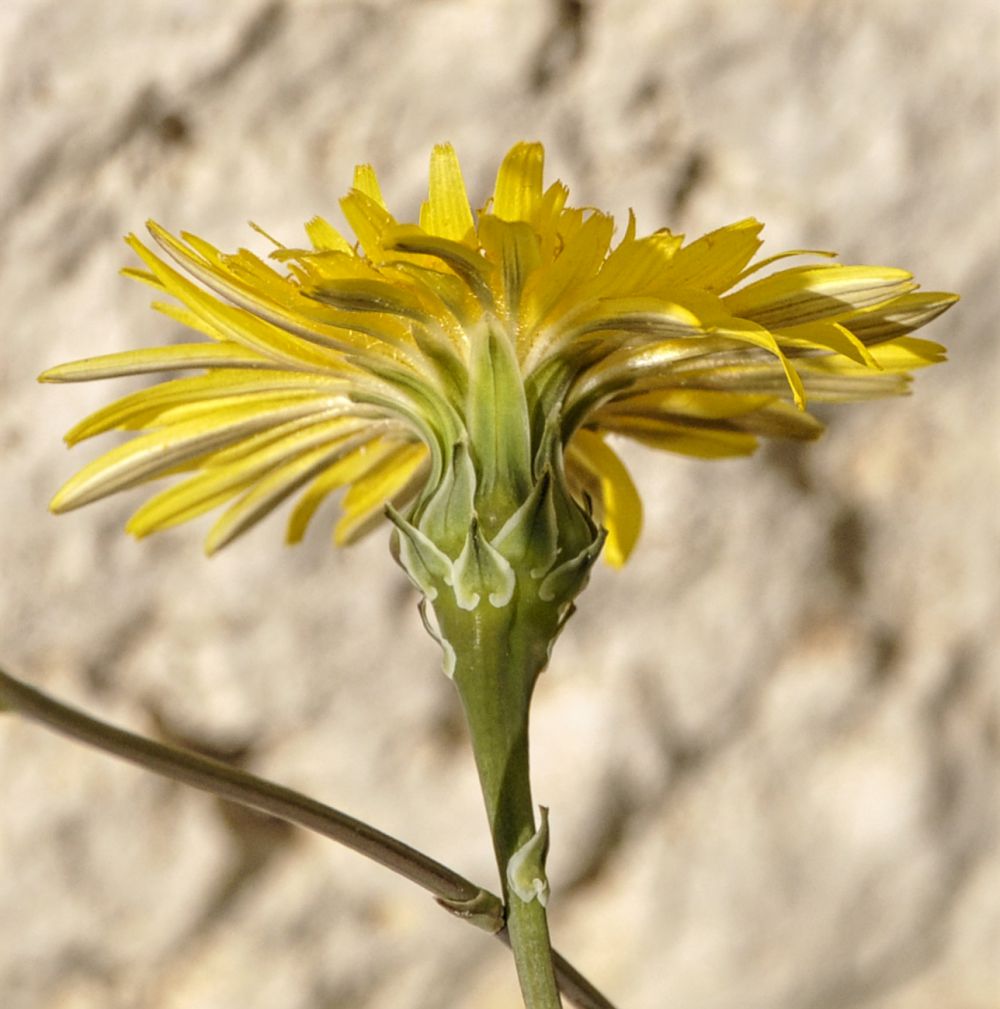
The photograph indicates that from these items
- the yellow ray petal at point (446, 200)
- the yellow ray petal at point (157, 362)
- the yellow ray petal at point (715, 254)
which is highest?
the yellow ray petal at point (446, 200)

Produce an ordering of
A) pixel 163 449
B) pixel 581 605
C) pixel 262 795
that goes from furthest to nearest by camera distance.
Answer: pixel 581 605 → pixel 163 449 → pixel 262 795

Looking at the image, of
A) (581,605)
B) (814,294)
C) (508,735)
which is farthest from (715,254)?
(581,605)

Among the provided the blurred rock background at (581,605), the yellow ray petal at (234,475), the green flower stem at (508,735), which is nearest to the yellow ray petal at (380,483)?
the yellow ray petal at (234,475)

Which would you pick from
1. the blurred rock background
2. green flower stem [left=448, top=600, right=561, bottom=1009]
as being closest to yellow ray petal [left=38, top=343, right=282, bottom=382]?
green flower stem [left=448, top=600, right=561, bottom=1009]

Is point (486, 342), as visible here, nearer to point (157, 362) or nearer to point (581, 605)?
point (157, 362)

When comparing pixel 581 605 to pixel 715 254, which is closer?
pixel 715 254

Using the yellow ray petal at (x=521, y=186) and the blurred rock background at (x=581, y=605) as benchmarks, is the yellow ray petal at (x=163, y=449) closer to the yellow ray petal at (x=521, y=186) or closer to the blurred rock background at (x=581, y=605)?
the yellow ray petal at (x=521, y=186)

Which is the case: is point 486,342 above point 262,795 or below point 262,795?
above
